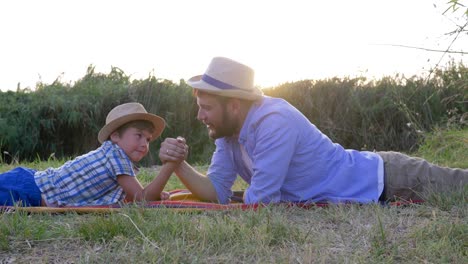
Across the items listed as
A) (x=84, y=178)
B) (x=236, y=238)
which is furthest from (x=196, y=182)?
(x=236, y=238)

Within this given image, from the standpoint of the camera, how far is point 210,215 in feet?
11.2

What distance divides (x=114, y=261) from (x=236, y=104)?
165 centimetres

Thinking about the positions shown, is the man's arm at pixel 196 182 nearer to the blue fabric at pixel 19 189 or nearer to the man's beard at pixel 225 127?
the man's beard at pixel 225 127

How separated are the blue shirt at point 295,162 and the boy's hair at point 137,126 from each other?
0.57m

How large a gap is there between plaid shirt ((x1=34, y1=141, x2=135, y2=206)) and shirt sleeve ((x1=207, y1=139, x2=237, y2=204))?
59 cm

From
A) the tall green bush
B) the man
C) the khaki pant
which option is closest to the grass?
the man

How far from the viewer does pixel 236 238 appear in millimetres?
2805

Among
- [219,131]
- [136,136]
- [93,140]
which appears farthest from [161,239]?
[93,140]

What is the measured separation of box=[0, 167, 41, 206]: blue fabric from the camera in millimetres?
4012

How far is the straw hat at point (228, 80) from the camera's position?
390cm

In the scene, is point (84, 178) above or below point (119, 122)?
below

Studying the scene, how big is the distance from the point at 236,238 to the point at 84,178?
64.0 inches

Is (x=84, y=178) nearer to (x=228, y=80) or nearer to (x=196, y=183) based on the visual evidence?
(x=196, y=183)

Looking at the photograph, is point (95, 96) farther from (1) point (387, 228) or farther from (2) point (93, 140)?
(1) point (387, 228)
